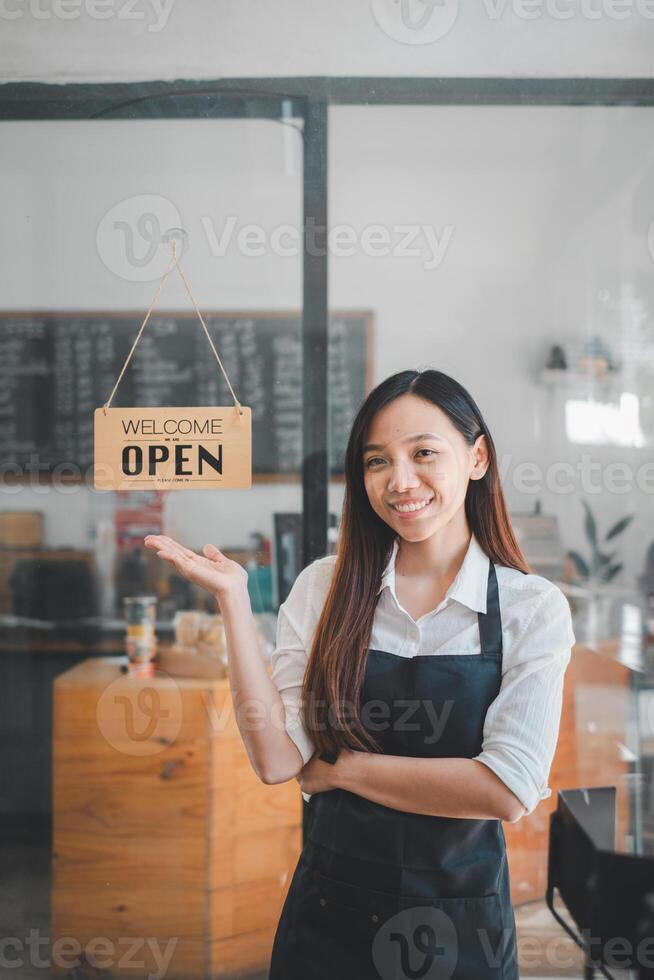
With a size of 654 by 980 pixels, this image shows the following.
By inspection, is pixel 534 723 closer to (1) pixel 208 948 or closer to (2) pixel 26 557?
(1) pixel 208 948

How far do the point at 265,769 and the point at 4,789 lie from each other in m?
1.14

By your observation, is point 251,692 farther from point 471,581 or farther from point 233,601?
point 471,581

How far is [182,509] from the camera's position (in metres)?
1.94

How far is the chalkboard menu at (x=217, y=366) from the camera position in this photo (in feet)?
6.35

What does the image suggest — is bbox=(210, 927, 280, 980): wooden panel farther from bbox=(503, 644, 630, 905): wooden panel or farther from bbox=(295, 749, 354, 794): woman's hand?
bbox=(295, 749, 354, 794): woman's hand

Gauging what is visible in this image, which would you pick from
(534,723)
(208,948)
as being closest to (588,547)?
(534,723)

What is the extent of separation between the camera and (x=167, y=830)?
1.95m
